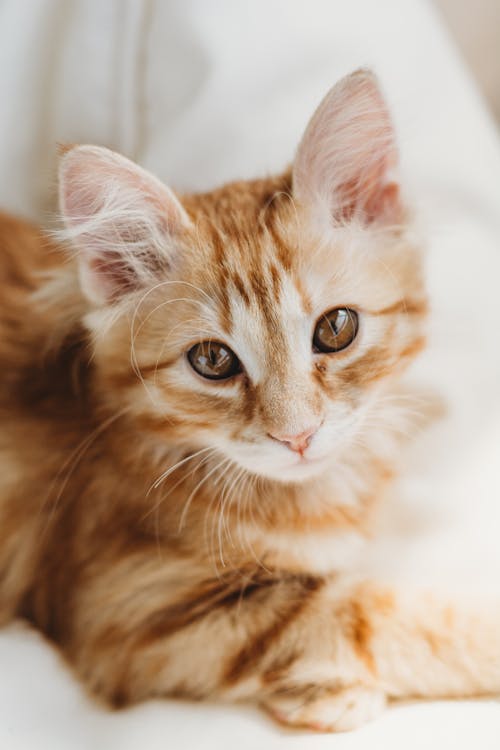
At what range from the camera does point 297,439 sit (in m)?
1.11

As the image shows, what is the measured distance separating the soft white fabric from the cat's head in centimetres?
21

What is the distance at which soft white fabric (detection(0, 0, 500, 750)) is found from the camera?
4.68 ft

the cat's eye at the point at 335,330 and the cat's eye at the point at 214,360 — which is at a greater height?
the cat's eye at the point at 335,330

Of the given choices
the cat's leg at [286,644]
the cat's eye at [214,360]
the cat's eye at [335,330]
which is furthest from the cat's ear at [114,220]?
the cat's leg at [286,644]

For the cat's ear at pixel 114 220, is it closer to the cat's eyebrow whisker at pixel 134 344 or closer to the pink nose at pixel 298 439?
the cat's eyebrow whisker at pixel 134 344

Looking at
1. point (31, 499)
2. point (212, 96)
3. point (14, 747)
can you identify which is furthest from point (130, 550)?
point (212, 96)

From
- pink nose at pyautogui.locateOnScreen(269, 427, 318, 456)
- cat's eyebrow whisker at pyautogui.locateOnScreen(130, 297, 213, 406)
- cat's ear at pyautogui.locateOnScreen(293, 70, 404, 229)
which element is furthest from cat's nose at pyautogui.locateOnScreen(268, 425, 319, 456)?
cat's ear at pyautogui.locateOnScreen(293, 70, 404, 229)

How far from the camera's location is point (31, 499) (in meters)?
1.41

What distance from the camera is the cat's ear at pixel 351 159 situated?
1139 millimetres

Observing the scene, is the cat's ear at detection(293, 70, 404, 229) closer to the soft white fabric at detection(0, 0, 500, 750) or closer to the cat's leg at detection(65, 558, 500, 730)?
the soft white fabric at detection(0, 0, 500, 750)

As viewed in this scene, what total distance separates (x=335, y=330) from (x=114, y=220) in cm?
35

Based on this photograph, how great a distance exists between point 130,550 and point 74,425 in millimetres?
232

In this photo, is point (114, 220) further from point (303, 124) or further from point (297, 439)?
point (303, 124)

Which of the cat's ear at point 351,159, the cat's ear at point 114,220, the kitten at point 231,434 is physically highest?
the cat's ear at point 351,159
